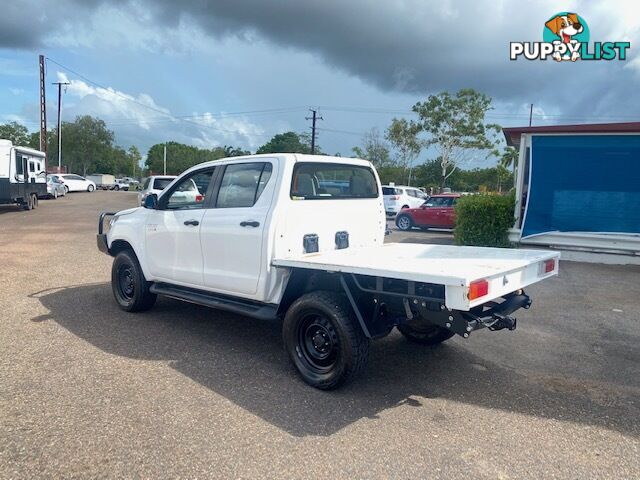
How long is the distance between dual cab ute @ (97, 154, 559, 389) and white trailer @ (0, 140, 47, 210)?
16002mm

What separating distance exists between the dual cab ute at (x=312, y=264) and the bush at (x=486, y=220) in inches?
286

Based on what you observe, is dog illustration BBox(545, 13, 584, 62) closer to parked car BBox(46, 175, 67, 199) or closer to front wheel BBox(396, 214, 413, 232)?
front wheel BBox(396, 214, 413, 232)

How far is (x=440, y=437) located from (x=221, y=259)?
2.70 metres

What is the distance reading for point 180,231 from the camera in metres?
5.66

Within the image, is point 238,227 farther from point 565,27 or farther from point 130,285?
point 565,27

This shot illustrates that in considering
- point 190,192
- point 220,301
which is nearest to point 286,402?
point 220,301

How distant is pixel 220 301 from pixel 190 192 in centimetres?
138

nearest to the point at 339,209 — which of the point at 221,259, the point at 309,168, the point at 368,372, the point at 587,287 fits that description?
the point at 309,168

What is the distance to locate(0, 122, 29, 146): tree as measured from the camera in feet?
220

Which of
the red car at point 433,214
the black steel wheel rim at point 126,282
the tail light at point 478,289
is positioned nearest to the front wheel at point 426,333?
the tail light at point 478,289

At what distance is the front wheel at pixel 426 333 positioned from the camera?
17.1 ft

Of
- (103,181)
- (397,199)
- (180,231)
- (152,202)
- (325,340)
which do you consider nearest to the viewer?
(325,340)

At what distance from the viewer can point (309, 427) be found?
11.8ft

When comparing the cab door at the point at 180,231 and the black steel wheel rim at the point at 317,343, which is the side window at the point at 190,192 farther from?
the black steel wheel rim at the point at 317,343
